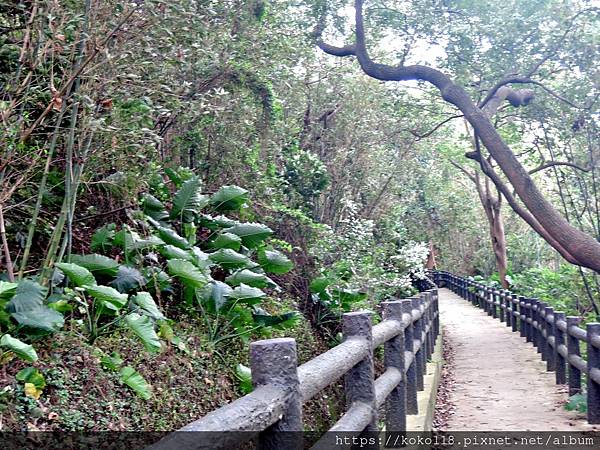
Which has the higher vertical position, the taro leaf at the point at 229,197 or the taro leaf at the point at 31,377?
the taro leaf at the point at 229,197

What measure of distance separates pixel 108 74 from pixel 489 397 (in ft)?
19.0

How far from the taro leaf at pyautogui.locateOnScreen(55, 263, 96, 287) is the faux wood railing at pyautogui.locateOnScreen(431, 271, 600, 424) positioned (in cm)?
470

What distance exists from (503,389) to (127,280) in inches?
205

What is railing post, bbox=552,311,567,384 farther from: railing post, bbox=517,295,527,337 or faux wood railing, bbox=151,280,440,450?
railing post, bbox=517,295,527,337

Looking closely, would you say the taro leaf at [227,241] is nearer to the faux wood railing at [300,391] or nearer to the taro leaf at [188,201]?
the taro leaf at [188,201]

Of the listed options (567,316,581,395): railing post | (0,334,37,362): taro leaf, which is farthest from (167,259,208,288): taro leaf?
(567,316,581,395): railing post

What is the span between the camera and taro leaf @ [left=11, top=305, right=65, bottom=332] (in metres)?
4.56

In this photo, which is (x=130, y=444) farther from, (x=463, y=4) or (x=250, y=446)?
(x=463, y=4)

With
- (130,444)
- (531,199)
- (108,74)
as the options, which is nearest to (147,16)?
(108,74)

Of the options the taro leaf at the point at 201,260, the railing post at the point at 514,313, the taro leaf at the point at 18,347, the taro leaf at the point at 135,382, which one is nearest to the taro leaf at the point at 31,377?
the taro leaf at the point at 18,347

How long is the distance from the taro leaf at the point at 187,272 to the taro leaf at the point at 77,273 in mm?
1053

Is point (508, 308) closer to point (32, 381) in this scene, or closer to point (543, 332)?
point (543, 332)

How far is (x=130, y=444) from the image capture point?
4645 mm

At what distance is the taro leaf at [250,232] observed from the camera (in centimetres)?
789
